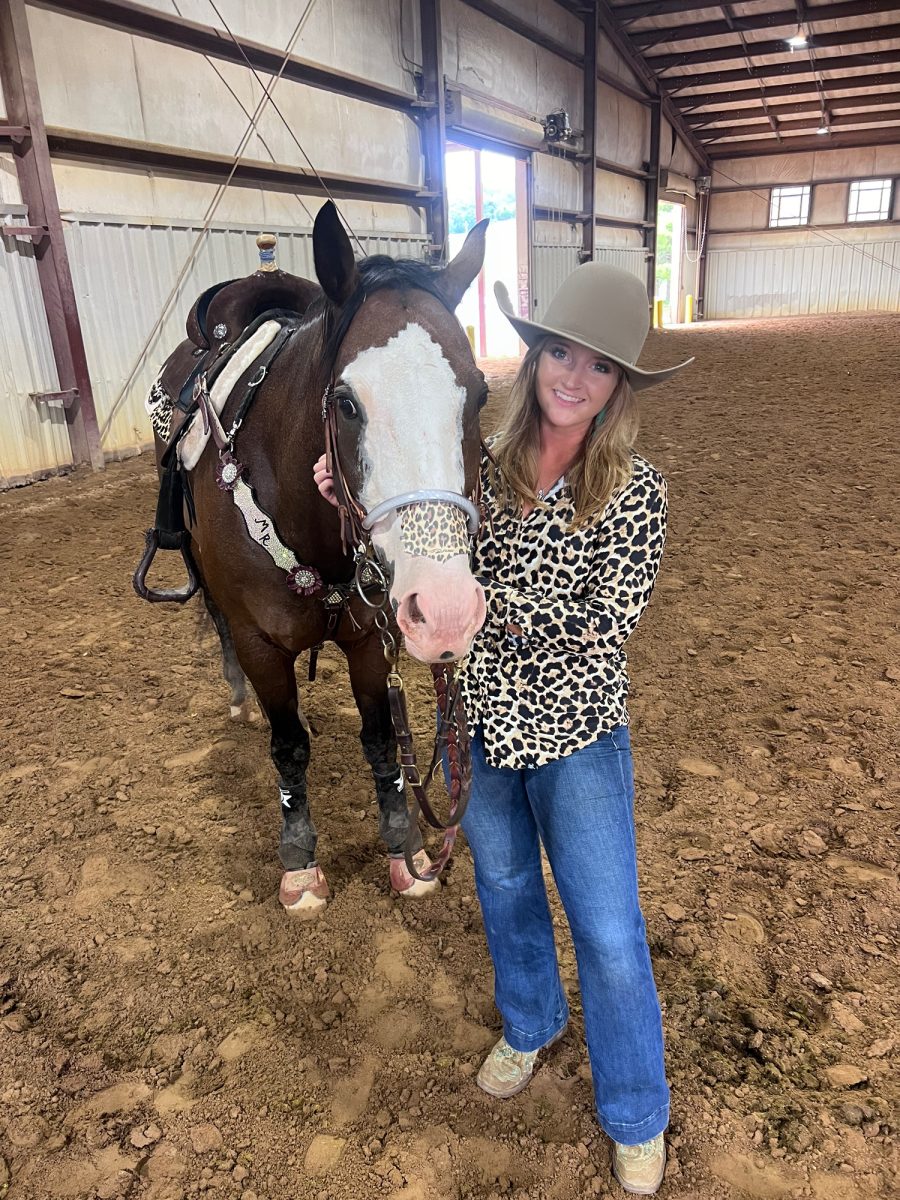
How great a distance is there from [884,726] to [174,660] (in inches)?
121

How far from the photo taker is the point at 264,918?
2160mm

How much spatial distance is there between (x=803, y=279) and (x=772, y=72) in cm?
733

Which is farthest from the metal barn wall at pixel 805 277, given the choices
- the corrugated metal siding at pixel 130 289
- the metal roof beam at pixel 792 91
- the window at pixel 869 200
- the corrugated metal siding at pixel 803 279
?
the corrugated metal siding at pixel 130 289

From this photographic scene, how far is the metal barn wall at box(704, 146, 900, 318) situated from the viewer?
23594mm

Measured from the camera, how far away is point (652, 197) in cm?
2055

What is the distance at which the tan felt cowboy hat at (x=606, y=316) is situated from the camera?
53.7 inches

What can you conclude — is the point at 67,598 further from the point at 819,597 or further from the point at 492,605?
the point at 819,597

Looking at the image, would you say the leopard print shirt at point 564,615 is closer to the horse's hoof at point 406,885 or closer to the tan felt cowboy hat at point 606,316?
the tan felt cowboy hat at point 606,316

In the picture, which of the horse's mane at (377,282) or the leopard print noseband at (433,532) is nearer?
the leopard print noseband at (433,532)

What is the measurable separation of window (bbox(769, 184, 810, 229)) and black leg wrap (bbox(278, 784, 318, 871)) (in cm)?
2802

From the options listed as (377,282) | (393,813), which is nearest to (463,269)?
(377,282)

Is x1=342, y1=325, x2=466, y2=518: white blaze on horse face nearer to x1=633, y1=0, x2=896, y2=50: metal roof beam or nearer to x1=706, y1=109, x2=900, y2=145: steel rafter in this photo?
x1=633, y1=0, x2=896, y2=50: metal roof beam

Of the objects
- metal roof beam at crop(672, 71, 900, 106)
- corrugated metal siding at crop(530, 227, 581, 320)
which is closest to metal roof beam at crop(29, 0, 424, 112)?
corrugated metal siding at crop(530, 227, 581, 320)

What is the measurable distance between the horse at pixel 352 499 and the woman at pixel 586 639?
0.41ft
